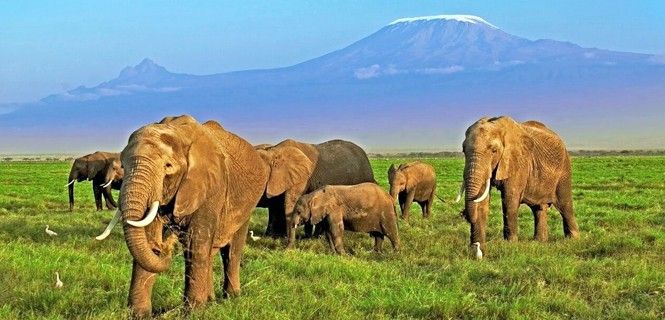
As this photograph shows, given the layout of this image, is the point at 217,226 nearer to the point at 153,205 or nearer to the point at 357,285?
the point at 153,205

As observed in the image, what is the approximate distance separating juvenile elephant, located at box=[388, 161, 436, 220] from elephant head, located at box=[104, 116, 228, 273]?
14083 mm

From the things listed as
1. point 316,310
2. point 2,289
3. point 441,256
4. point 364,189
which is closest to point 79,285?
point 2,289

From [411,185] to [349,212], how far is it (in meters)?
8.00

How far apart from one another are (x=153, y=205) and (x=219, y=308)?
1588mm

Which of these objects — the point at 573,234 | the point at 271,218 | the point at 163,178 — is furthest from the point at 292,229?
the point at 163,178

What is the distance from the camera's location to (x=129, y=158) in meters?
5.74

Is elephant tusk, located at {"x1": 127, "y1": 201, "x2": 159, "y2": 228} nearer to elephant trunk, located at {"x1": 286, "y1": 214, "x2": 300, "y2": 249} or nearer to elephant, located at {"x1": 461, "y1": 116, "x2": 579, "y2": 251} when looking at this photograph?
elephant, located at {"x1": 461, "y1": 116, "x2": 579, "y2": 251}

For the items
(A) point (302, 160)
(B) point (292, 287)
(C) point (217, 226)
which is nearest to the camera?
(C) point (217, 226)

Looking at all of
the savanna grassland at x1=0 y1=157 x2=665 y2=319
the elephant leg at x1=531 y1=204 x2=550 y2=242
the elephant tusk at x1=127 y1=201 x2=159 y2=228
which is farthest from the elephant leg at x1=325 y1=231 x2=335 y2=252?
the elephant tusk at x1=127 y1=201 x2=159 y2=228

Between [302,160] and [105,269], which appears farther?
[302,160]

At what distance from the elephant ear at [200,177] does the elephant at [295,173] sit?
20.5 ft

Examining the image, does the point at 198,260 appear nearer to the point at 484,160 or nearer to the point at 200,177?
the point at 200,177

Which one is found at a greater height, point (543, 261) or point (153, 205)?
point (153, 205)

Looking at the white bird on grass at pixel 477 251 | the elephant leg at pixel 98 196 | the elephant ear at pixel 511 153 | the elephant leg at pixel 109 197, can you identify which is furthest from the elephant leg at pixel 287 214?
the elephant leg at pixel 98 196
